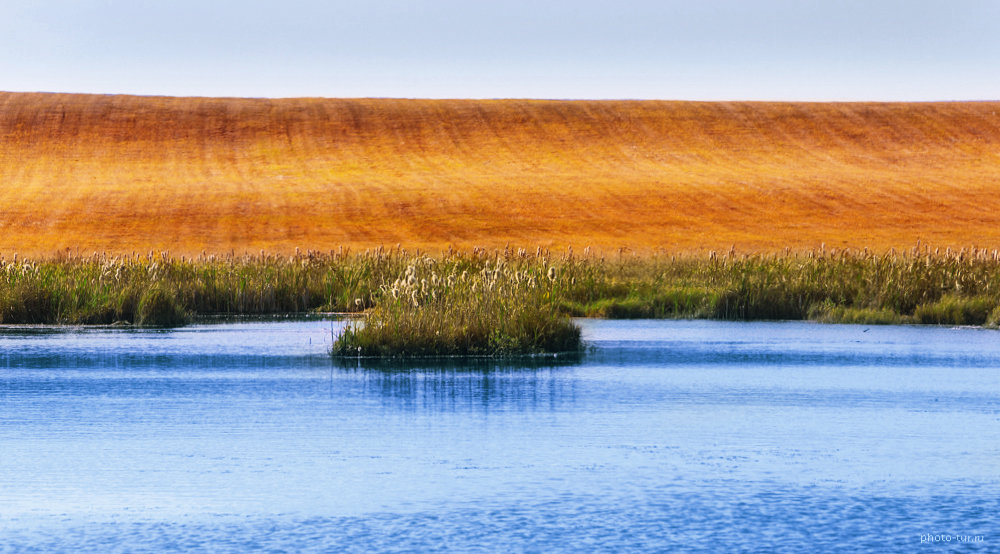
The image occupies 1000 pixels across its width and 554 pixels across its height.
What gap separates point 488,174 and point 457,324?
39.6 meters

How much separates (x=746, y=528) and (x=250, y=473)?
282 centimetres

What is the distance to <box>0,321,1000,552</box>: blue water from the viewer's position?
673 centimetres

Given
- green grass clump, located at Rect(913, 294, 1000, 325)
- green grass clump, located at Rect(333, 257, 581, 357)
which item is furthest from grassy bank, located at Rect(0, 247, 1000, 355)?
green grass clump, located at Rect(333, 257, 581, 357)

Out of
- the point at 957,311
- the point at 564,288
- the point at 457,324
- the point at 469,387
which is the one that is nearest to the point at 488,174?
the point at 564,288

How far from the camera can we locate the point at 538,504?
7.29m

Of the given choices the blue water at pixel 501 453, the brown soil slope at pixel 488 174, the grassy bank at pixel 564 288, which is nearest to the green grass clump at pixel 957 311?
the grassy bank at pixel 564 288

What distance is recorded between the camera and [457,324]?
14375 mm

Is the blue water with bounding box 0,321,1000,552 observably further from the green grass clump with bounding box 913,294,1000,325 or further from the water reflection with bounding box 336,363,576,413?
the green grass clump with bounding box 913,294,1000,325

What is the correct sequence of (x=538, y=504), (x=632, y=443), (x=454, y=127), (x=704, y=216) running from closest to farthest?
(x=538, y=504)
(x=632, y=443)
(x=704, y=216)
(x=454, y=127)

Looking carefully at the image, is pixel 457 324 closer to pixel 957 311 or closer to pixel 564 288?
pixel 564 288

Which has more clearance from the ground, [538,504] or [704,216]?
[704,216]

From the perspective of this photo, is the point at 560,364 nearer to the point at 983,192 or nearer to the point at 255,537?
the point at 255,537

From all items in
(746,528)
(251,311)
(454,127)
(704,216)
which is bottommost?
(746,528)

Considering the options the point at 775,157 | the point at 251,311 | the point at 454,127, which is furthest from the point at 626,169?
the point at 251,311
